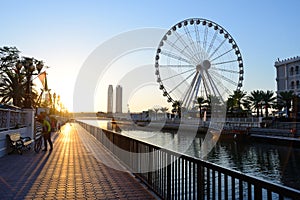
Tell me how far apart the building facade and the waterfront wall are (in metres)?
65.0

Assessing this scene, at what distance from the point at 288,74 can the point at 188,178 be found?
73225 millimetres

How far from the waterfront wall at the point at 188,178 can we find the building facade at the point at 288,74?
213 feet

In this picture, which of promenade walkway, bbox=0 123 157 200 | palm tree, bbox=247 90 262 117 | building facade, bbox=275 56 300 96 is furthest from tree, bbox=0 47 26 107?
building facade, bbox=275 56 300 96

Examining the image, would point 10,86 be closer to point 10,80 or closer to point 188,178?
point 10,80

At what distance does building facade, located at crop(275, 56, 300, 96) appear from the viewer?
6731 centimetres

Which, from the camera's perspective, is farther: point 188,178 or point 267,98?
point 267,98

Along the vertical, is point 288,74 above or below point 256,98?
above

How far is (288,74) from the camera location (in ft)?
230

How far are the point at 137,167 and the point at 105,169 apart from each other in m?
1.39

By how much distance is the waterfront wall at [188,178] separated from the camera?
272 centimetres

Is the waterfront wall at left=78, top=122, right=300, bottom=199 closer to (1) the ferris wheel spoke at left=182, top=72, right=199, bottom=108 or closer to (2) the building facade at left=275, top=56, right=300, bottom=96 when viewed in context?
(1) the ferris wheel spoke at left=182, top=72, right=199, bottom=108

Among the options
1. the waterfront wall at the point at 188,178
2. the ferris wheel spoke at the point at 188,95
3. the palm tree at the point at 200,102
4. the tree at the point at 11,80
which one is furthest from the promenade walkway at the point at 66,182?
the palm tree at the point at 200,102

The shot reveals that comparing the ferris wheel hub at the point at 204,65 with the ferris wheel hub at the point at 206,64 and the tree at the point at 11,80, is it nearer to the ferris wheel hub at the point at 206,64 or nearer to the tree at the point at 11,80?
the ferris wheel hub at the point at 206,64

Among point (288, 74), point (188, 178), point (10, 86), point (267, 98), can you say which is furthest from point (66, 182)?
point (288, 74)
